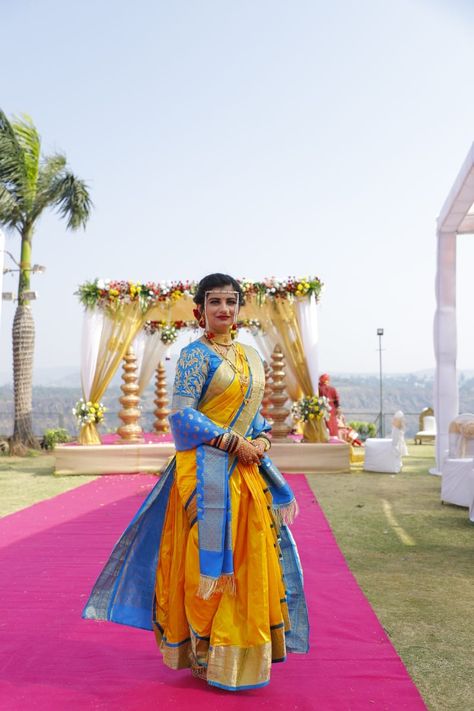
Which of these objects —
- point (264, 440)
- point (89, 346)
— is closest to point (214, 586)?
point (264, 440)

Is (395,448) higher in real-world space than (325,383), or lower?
lower

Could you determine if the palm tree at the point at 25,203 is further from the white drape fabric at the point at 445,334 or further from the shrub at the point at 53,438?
the white drape fabric at the point at 445,334

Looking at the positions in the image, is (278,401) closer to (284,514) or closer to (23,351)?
(23,351)

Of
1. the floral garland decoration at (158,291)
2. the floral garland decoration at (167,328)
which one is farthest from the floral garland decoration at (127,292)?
the floral garland decoration at (167,328)

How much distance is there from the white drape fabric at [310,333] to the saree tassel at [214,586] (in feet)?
25.8

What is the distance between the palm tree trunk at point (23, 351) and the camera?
46.6ft

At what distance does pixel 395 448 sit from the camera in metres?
10.0

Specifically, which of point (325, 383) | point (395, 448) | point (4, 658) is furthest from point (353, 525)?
point (325, 383)

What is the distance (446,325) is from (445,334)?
0.47ft

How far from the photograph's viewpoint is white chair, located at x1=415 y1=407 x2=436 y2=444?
639 inches

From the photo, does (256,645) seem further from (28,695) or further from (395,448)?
(395,448)

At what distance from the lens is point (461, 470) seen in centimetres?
675

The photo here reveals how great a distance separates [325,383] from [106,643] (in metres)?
8.41

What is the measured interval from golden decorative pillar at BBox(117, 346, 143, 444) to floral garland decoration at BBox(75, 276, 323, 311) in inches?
34.6
